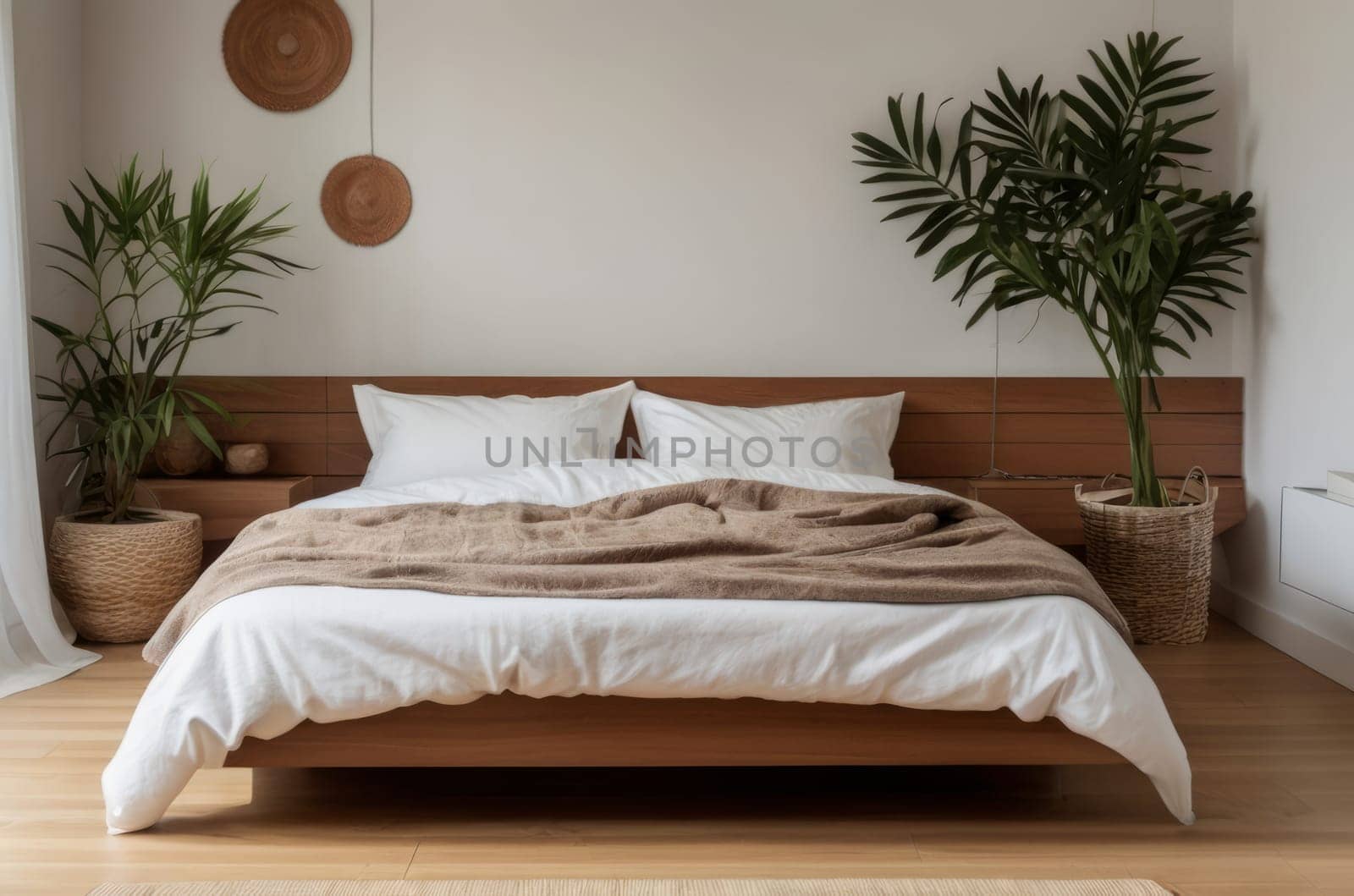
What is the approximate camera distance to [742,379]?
4.07 meters

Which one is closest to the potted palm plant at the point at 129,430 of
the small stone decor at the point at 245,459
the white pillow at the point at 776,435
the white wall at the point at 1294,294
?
the small stone decor at the point at 245,459

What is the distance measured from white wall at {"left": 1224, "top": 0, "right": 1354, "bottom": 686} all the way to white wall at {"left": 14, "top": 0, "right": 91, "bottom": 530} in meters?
4.06

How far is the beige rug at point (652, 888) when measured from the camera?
1.88m

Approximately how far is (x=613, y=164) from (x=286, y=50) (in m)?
1.25

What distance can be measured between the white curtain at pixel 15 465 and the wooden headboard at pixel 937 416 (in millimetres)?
795

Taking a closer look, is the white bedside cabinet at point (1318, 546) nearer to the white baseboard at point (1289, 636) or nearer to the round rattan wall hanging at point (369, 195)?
the white baseboard at point (1289, 636)

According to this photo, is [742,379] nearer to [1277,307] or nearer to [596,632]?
[1277,307]

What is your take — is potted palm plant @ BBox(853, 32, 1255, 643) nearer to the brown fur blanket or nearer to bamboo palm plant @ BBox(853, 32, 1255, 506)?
bamboo palm plant @ BBox(853, 32, 1255, 506)

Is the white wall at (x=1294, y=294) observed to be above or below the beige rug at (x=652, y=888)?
above

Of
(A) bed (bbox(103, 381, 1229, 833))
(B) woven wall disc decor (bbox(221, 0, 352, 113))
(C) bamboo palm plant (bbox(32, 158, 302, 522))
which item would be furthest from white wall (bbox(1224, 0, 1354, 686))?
(C) bamboo palm plant (bbox(32, 158, 302, 522))

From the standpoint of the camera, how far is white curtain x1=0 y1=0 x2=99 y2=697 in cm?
319

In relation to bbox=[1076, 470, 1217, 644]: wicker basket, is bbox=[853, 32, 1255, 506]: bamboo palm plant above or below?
above

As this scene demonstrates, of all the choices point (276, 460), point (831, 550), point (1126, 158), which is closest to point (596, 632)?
point (831, 550)

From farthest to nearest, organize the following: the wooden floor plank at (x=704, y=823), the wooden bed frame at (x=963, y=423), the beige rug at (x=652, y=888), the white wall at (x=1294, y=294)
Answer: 1. the wooden bed frame at (x=963, y=423)
2. the white wall at (x=1294, y=294)
3. the wooden floor plank at (x=704, y=823)
4. the beige rug at (x=652, y=888)
